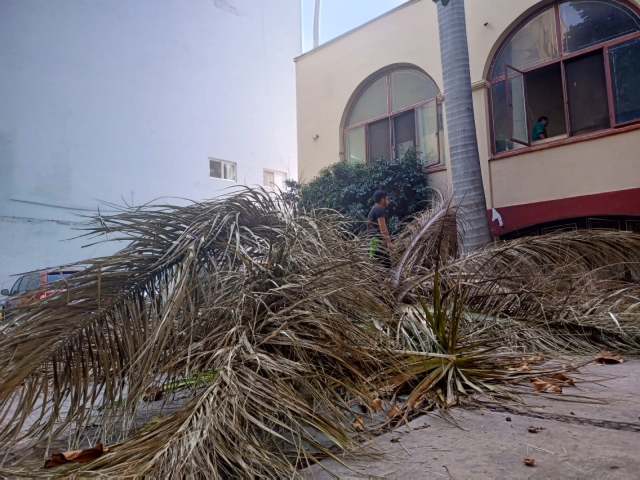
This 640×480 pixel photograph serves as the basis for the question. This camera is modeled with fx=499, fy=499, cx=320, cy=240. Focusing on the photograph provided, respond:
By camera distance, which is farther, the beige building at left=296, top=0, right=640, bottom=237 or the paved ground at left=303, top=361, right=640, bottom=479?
the beige building at left=296, top=0, right=640, bottom=237

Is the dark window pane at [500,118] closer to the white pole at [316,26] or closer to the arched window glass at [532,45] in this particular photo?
the arched window glass at [532,45]

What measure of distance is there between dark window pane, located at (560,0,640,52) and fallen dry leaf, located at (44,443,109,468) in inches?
Result: 347

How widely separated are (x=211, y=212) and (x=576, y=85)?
24.8ft

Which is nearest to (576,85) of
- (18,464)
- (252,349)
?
(252,349)

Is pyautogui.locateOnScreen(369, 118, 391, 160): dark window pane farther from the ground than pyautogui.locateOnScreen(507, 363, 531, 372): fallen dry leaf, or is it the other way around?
pyautogui.locateOnScreen(369, 118, 391, 160): dark window pane

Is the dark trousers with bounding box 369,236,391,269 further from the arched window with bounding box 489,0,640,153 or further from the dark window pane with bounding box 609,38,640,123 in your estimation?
the dark window pane with bounding box 609,38,640,123

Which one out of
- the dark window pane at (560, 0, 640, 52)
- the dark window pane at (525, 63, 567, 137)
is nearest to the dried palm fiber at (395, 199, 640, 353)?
the dark window pane at (525, 63, 567, 137)

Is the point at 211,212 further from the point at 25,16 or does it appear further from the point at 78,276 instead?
the point at 25,16

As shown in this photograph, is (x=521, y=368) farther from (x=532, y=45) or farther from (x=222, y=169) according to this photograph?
(x=222, y=169)

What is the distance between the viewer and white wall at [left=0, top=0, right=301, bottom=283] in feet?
48.1

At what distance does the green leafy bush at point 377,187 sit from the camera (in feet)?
30.1

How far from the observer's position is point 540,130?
851 cm

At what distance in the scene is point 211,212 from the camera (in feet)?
9.09

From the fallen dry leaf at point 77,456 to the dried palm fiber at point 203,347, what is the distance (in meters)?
0.10
